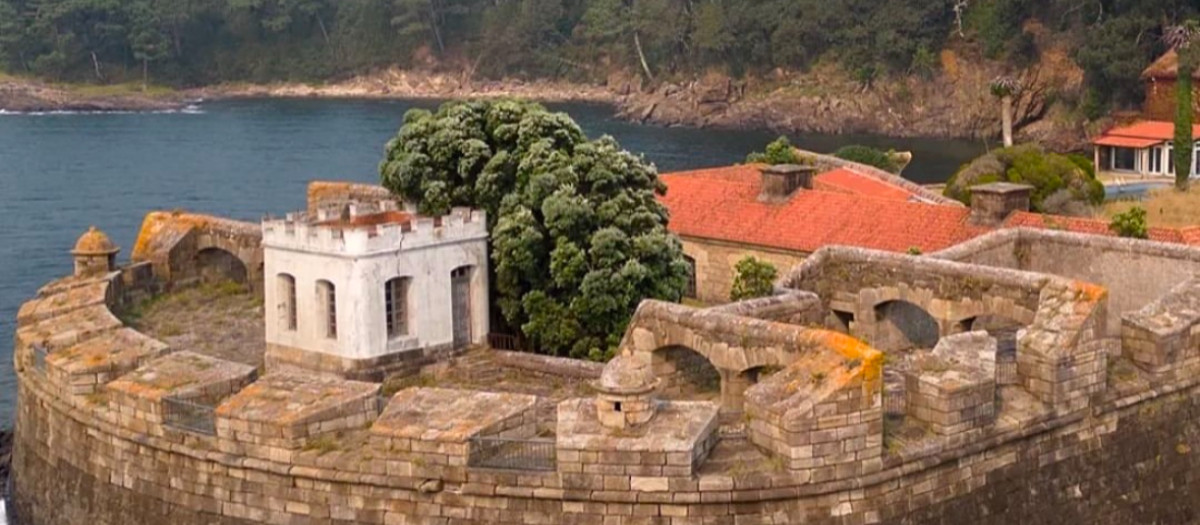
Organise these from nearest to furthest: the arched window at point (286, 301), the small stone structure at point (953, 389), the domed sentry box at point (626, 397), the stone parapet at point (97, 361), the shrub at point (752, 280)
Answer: the domed sentry box at point (626, 397)
the small stone structure at point (953, 389)
the stone parapet at point (97, 361)
the arched window at point (286, 301)
the shrub at point (752, 280)

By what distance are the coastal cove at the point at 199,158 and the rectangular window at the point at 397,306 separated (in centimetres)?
2066

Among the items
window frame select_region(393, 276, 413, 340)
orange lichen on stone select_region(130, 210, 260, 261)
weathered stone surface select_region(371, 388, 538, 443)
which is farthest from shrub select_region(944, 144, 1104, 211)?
weathered stone surface select_region(371, 388, 538, 443)

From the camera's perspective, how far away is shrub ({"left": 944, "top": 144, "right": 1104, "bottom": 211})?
5009 centimetres

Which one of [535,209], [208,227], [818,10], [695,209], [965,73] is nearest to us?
[535,209]

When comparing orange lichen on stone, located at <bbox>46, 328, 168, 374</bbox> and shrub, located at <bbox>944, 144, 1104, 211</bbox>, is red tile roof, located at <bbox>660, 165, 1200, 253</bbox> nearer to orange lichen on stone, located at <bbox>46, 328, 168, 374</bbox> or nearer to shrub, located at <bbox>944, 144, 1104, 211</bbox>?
shrub, located at <bbox>944, 144, 1104, 211</bbox>

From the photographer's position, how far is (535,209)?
3862 centimetres

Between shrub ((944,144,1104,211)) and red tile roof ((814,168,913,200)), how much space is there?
1740 mm

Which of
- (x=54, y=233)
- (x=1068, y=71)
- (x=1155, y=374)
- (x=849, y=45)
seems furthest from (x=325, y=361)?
(x=849, y=45)

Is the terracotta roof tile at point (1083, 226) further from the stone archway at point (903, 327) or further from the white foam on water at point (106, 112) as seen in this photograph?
the white foam on water at point (106, 112)

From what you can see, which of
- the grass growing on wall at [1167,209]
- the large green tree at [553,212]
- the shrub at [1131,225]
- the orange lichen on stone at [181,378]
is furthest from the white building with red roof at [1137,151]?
the orange lichen on stone at [181,378]

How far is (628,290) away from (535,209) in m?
2.81

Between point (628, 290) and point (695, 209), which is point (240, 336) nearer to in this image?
point (628, 290)

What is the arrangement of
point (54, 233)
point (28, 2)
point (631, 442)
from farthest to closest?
point (28, 2) < point (54, 233) < point (631, 442)

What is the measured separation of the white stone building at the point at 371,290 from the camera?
34906 mm
